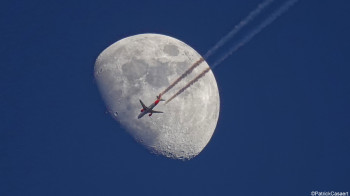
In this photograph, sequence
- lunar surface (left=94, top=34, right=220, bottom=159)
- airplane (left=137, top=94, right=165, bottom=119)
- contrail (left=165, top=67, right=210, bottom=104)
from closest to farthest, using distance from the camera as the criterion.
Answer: airplane (left=137, top=94, right=165, bottom=119), lunar surface (left=94, top=34, right=220, bottom=159), contrail (left=165, top=67, right=210, bottom=104)

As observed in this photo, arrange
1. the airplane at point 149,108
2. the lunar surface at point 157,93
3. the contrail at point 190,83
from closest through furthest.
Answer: the airplane at point 149,108
the lunar surface at point 157,93
the contrail at point 190,83

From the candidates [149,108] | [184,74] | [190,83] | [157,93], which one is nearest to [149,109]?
[149,108]

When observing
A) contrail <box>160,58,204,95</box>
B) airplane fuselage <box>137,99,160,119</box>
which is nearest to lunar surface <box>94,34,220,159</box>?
contrail <box>160,58,204,95</box>

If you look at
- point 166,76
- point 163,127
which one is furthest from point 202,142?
point 166,76

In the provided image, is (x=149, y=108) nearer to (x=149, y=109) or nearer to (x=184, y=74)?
(x=149, y=109)

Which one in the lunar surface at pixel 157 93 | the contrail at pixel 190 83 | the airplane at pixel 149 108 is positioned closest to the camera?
the airplane at pixel 149 108

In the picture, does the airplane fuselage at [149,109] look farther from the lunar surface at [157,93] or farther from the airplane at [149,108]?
the lunar surface at [157,93]

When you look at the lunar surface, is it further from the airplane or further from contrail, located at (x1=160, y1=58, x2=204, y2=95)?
the airplane

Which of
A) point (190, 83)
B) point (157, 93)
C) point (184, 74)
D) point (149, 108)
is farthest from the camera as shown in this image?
point (190, 83)

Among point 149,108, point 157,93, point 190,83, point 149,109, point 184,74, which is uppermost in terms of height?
point 184,74

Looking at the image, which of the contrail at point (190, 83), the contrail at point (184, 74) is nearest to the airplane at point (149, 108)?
the contrail at point (184, 74)
